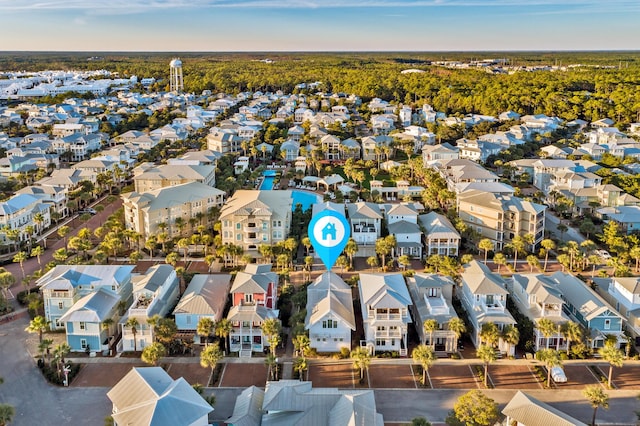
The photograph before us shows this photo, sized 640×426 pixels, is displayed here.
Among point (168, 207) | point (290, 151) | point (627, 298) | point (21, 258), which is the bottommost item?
point (627, 298)

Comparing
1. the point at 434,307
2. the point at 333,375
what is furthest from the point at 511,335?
the point at 333,375

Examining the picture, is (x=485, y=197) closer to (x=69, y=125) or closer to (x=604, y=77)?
(x=69, y=125)

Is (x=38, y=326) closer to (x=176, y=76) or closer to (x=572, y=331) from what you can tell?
(x=572, y=331)

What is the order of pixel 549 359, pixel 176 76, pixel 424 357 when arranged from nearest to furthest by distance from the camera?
1. pixel 549 359
2. pixel 424 357
3. pixel 176 76

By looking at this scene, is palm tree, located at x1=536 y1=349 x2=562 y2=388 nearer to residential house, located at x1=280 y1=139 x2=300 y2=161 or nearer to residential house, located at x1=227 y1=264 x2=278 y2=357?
residential house, located at x1=227 y1=264 x2=278 y2=357

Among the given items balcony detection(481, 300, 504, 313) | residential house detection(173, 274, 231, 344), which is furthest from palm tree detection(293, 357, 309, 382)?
balcony detection(481, 300, 504, 313)

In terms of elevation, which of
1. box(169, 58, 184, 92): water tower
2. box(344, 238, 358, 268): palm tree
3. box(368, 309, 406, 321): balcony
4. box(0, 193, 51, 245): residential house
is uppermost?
box(169, 58, 184, 92): water tower
